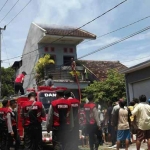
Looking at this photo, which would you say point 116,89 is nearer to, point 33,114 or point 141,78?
point 141,78

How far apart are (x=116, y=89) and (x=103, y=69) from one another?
7.01 metres

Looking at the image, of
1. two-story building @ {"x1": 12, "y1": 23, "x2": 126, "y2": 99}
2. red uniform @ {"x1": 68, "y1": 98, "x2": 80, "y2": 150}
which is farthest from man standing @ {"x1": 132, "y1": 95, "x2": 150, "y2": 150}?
two-story building @ {"x1": 12, "y1": 23, "x2": 126, "y2": 99}

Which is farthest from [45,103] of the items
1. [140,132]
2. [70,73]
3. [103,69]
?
[103,69]

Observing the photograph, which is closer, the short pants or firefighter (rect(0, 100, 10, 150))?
the short pants

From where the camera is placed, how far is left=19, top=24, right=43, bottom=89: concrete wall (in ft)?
86.6

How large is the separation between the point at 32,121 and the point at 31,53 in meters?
20.7

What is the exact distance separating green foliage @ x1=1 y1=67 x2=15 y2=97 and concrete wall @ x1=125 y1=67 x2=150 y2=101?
611 inches

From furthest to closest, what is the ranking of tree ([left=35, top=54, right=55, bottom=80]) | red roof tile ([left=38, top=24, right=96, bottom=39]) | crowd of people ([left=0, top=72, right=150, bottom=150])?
red roof tile ([left=38, top=24, right=96, bottom=39]) → tree ([left=35, top=54, right=55, bottom=80]) → crowd of people ([left=0, top=72, right=150, bottom=150])

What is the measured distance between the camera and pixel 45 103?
37.6ft

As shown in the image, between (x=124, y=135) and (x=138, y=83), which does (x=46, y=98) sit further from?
(x=138, y=83)

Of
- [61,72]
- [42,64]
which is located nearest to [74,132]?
[42,64]

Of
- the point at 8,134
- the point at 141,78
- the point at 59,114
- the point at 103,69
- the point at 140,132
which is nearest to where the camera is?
the point at 59,114

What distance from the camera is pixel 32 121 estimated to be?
7.67 metres

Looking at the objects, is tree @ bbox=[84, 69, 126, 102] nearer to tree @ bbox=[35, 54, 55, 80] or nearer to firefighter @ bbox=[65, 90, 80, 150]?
tree @ bbox=[35, 54, 55, 80]
